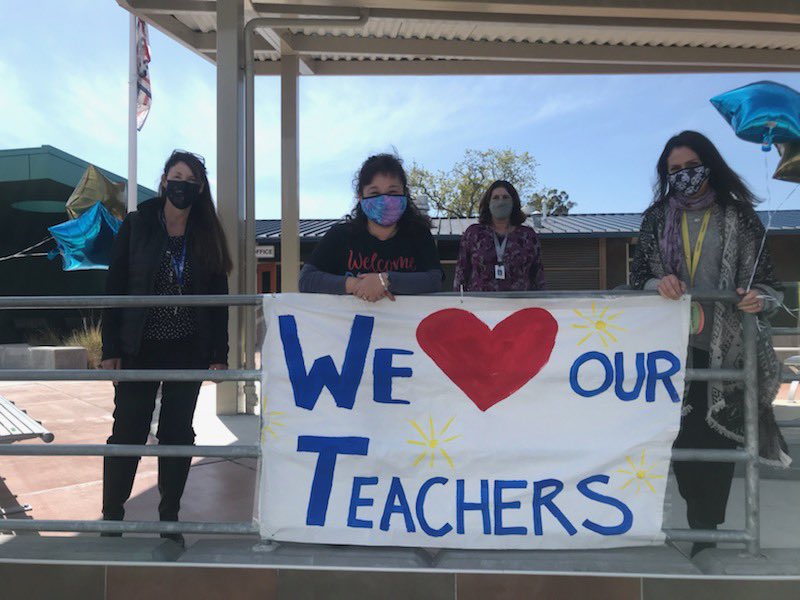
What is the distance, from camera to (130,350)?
2.60m

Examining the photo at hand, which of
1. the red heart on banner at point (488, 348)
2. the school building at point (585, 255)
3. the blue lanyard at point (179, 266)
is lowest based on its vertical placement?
the red heart on banner at point (488, 348)

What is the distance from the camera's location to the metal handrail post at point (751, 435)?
91.0 inches

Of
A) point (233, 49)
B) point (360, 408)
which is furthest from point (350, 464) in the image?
point (233, 49)

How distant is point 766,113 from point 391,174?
1.63 meters

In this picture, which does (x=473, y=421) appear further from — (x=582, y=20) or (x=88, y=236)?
(x=88, y=236)

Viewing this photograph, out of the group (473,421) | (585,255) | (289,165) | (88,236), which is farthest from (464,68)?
(585,255)

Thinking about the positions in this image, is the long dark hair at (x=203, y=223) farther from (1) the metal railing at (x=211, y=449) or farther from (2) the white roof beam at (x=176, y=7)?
(2) the white roof beam at (x=176, y=7)

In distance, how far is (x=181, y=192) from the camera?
8.93ft

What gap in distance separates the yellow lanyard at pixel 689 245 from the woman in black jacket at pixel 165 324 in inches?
84.7

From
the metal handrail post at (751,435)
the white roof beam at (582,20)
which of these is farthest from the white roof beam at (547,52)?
the metal handrail post at (751,435)

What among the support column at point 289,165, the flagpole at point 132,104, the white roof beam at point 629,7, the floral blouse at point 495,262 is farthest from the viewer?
the flagpole at point 132,104

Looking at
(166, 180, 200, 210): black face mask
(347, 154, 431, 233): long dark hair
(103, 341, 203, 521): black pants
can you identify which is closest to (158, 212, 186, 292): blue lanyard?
(166, 180, 200, 210): black face mask

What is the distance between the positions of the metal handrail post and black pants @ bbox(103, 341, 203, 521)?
2345 mm

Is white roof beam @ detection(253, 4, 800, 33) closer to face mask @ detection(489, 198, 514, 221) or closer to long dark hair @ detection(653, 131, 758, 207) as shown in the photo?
face mask @ detection(489, 198, 514, 221)
